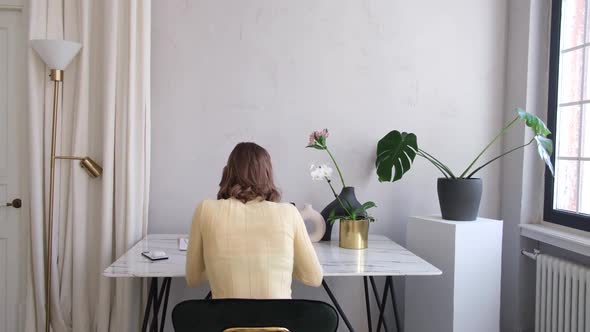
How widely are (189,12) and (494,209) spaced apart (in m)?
2.21

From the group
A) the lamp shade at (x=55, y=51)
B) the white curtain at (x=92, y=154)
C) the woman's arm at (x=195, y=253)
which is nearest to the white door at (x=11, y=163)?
the white curtain at (x=92, y=154)

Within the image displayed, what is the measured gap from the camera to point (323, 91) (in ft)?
9.40

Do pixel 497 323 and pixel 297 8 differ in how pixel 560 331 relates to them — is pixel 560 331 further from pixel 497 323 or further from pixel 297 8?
pixel 297 8

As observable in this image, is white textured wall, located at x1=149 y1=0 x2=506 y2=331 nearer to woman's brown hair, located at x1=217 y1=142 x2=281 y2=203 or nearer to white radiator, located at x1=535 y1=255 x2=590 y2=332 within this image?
white radiator, located at x1=535 y1=255 x2=590 y2=332

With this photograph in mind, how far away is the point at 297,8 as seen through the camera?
2.84 meters

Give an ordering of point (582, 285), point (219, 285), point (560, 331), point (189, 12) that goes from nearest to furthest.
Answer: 1. point (219, 285)
2. point (582, 285)
3. point (560, 331)
4. point (189, 12)

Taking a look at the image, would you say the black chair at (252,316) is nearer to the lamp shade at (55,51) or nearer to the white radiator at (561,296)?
the white radiator at (561,296)

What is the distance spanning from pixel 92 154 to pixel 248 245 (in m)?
1.44

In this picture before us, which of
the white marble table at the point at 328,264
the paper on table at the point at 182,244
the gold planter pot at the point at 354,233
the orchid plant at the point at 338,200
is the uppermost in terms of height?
the orchid plant at the point at 338,200

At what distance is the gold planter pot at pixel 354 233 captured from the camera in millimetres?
2445

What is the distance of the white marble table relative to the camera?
6.53ft

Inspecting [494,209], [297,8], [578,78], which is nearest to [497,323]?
[494,209]

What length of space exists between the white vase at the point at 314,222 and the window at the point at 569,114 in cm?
129

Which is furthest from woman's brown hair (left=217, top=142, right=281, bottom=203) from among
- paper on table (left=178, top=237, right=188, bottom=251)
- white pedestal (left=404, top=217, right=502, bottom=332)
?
white pedestal (left=404, top=217, right=502, bottom=332)
